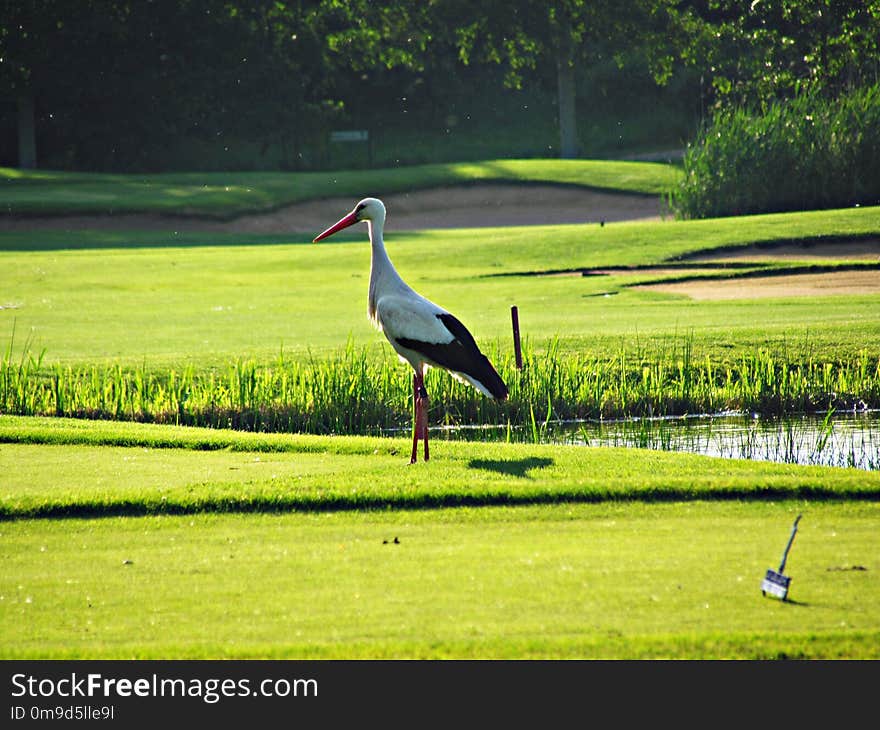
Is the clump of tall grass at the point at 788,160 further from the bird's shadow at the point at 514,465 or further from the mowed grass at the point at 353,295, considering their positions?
the bird's shadow at the point at 514,465

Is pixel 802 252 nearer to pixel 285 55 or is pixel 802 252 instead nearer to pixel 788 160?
pixel 788 160

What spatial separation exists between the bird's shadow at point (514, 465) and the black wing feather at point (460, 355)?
841mm

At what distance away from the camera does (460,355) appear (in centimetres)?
1159

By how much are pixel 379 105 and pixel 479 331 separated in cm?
5158

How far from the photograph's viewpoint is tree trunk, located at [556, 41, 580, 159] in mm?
59719

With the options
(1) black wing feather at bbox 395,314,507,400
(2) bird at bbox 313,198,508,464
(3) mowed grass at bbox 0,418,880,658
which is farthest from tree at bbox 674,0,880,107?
(3) mowed grass at bbox 0,418,880,658

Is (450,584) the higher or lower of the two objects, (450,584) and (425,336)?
the lower

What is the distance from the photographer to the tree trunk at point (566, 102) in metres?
59.7

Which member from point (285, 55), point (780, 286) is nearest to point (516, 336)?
point (780, 286)

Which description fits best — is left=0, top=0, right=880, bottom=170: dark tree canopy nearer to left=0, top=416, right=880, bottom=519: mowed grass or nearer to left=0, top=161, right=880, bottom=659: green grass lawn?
left=0, top=161, right=880, bottom=659: green grass lawn

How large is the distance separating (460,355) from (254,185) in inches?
1496

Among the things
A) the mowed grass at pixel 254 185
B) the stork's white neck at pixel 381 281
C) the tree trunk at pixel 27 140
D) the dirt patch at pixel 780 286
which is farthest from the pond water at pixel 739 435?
the tree trunk at pixel 27 140

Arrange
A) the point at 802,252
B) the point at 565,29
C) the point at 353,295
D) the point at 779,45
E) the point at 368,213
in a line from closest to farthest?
the point at 368,213 → the point at 353,295 → the point at 802,252 → the point at 565,29 → the point at 779,45

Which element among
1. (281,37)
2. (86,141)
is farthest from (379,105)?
(86,141)
